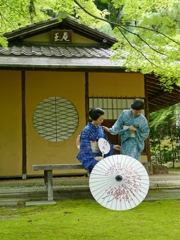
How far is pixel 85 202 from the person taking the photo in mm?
5512

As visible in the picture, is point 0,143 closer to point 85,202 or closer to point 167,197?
point 85,202

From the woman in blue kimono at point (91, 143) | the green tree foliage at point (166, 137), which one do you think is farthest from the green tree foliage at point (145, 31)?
the green tree foliage at point (166, 137)

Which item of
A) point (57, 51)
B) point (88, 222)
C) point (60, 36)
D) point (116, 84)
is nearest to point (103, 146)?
point (88, 222)

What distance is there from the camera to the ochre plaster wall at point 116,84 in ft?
29.6

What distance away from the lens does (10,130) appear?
848cm

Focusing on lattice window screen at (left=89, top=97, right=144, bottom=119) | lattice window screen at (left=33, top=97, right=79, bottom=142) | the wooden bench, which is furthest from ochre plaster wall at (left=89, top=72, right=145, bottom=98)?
the wooden bench

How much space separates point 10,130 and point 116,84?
308cm

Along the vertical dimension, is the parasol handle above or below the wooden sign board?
below

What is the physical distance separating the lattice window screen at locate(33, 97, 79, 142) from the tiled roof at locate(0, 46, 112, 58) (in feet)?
3.86

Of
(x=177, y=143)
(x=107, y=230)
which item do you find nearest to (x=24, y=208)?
(x=107, y=230)

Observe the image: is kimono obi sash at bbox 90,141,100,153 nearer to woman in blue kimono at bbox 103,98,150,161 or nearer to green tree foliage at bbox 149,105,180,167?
woman in blue kimono at bbox 103,98,150,161

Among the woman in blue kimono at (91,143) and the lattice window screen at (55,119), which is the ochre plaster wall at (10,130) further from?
the woman in blue kimono at (91,143)

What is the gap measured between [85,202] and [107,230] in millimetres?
1773

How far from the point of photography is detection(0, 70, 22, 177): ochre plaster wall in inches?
332
